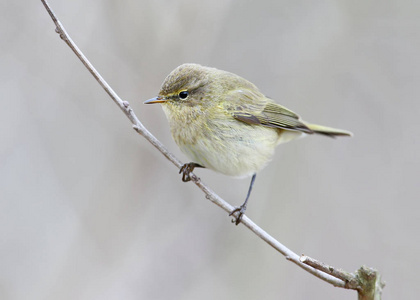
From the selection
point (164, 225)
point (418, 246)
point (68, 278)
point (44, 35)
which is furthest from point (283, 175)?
point (44, 35)

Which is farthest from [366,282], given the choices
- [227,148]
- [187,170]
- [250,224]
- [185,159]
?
[185,159]

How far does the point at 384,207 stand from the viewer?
557cm

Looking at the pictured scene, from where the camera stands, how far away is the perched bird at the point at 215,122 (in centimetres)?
349

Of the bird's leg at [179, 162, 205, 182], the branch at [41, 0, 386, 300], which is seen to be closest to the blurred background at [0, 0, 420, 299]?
the bird's leg at [179, 162, 205, 182]

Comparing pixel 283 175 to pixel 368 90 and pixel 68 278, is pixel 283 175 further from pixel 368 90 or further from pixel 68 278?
pixel 68 278

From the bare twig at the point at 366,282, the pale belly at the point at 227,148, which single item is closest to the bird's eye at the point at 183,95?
the pale belly at the point at 227,148

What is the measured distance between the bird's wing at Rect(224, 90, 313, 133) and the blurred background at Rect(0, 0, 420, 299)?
85cm

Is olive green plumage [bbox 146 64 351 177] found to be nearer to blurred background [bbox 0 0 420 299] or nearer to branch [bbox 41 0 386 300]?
branch [bbox 41 0 386 300]

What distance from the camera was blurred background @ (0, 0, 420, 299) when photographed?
4285 millimetres

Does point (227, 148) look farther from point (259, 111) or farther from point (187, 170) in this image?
point (259, 111)

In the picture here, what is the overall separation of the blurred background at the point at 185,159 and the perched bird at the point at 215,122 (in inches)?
31.4

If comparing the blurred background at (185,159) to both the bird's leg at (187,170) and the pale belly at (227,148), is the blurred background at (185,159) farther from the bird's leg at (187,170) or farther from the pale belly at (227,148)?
the pale belly at (227,148)

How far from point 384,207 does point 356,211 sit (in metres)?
0.36

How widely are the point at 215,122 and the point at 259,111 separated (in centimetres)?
54
